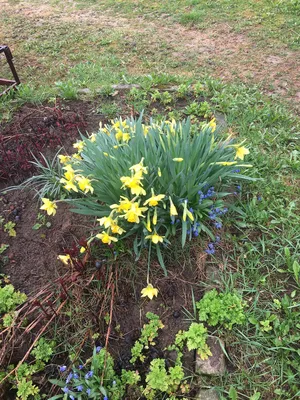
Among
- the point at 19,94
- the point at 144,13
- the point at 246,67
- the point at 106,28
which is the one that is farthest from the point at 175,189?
the point at 144,13

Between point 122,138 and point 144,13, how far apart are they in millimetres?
4858

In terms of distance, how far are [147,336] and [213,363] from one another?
387mm

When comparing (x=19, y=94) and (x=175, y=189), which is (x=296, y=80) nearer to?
(x=175, y=189)

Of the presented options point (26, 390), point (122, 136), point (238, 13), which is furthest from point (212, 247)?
point (238, 13)

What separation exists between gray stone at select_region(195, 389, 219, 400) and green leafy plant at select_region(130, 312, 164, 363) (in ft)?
1.12

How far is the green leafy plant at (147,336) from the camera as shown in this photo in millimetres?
1912

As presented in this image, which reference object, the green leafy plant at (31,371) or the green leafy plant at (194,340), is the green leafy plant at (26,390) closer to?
the green leafy plant at (31,371)

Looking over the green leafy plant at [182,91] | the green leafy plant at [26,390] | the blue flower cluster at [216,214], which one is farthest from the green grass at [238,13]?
the green leafy plant at [26,390]

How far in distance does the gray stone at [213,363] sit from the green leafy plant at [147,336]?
0.89ft

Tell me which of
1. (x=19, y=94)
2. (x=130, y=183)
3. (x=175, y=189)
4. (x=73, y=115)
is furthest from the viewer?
(x=19, y=94)

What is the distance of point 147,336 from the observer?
1.97 meters

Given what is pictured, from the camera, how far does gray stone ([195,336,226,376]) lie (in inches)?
71.7

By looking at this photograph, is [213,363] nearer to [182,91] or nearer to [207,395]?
[207,395]

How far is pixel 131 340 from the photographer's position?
200 centimetres
